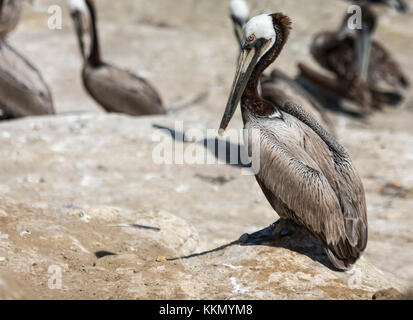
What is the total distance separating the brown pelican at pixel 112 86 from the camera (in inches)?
401

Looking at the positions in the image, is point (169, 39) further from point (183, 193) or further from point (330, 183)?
point (330, 183)

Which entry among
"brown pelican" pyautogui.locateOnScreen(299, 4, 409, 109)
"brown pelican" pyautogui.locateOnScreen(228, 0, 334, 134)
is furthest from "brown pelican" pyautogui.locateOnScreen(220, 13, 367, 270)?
"brown pelican" pyautogui.locateOnScreen(299, 4, 409, 109)

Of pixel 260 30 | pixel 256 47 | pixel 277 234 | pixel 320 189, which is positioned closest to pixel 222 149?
pixel 256 47

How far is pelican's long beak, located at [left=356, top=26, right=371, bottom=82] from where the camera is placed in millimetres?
12227

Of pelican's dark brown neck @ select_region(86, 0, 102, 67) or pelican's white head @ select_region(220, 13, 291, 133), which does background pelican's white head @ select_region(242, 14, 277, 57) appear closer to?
pelican's white head @ select_region(220, 13, 291, 133)

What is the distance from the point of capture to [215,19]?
607 inches

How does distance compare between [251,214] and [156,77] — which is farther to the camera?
[156,77]

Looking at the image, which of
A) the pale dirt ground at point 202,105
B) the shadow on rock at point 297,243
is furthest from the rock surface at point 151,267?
the pale dirt ground at point 202,105

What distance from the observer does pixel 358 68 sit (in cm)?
1229

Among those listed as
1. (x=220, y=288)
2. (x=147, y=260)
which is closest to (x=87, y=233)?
(x=147, y=260)

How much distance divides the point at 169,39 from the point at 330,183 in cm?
1043

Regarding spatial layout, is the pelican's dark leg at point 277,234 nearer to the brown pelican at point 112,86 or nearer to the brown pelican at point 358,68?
the brown pelican at point 112,86

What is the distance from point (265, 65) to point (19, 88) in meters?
5.33

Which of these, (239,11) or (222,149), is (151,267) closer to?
(222,149)
